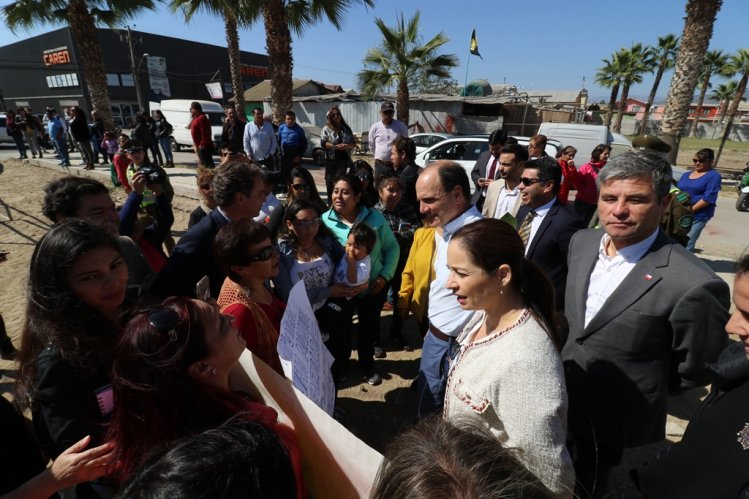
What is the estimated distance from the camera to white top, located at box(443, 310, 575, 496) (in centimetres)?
122

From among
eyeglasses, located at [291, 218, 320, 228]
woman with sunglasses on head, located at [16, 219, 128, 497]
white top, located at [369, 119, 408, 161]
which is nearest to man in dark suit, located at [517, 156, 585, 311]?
eyeglasses, located at [291, 218, 320, 228]

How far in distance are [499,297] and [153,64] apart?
42.1m

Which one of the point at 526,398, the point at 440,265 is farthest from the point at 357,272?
the point at 526,398

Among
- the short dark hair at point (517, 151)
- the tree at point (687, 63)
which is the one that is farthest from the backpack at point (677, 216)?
the tree at point (687, 63)

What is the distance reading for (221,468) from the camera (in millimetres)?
735

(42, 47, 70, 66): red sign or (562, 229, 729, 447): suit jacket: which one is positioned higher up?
(42, 47, 70, 66): red sign

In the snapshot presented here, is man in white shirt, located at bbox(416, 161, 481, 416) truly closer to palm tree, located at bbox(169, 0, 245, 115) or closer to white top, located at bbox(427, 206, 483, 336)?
white top, located at bbox(427, 206, 483, 336)

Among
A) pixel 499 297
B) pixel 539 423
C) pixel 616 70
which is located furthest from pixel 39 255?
pixel 616 70

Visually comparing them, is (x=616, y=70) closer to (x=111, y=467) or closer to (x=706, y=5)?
(x=706, y=5)

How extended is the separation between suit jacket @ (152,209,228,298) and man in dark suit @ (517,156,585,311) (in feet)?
7.08

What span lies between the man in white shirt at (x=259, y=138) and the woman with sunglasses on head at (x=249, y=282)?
20.9 ft

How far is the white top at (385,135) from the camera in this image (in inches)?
259

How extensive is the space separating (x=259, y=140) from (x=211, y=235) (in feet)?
19.8

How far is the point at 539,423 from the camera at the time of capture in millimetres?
1215
